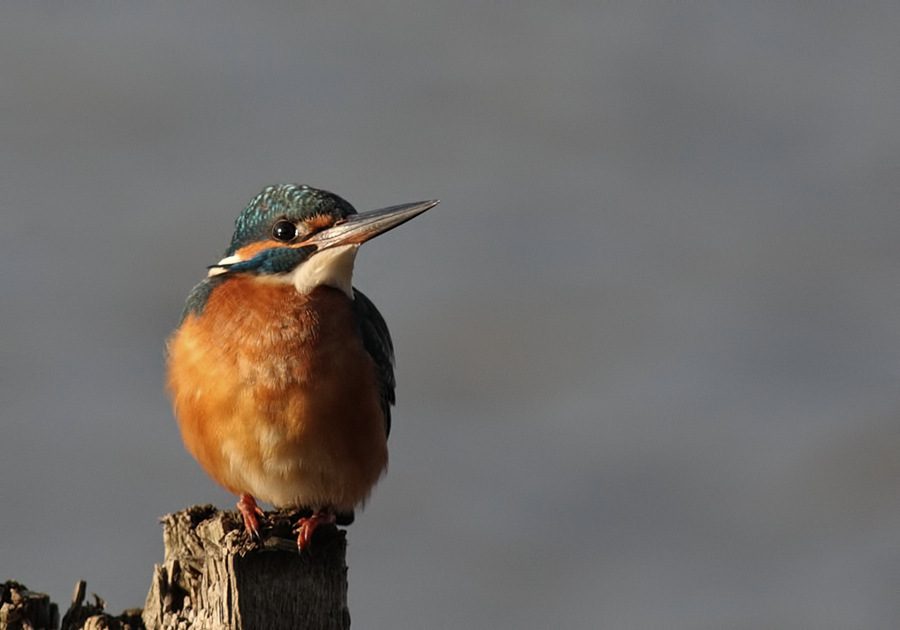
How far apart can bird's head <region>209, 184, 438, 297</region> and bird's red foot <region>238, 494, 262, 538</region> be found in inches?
37.9

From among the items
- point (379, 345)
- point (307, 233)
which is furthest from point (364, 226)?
point (379, 345)

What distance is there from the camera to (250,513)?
4262mm

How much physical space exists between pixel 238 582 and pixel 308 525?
612 millimetres

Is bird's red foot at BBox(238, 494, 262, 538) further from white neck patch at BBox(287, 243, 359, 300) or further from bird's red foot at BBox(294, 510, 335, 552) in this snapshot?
white neck patch at BBox(287, 243, 359, 300)

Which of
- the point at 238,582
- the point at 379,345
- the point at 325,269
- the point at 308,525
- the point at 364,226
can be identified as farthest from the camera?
the point at 379,345

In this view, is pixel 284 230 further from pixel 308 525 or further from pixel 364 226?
pixel 308 525

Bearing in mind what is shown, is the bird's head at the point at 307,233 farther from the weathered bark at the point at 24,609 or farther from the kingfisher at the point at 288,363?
the weathered bark at the point at 24,609

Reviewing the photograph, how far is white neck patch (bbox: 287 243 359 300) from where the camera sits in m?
4.89

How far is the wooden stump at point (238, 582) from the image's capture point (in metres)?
3.49

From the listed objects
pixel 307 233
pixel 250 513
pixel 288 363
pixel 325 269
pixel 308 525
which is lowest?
pixel 308 525

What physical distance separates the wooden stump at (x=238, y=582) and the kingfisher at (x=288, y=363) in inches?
27.0

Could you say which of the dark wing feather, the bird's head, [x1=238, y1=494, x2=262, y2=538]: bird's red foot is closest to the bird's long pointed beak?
the bird's head

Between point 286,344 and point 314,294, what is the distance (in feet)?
1.00

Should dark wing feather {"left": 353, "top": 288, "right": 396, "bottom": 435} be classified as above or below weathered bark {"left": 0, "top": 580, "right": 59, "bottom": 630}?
above
